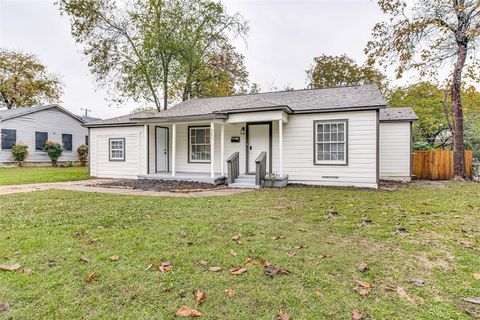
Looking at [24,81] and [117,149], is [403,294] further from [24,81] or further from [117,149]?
[24,81]

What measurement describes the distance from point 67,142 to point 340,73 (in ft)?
82.5

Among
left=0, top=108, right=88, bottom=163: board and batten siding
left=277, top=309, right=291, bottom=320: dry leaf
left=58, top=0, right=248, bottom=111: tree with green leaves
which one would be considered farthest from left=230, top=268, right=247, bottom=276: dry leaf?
left=0, top=108, right=88, bottom=163: board and batten siding

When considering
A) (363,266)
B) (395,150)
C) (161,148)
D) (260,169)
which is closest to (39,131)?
(161,148)

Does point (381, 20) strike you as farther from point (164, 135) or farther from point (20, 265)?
point (20, 265)

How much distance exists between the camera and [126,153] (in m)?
13.2

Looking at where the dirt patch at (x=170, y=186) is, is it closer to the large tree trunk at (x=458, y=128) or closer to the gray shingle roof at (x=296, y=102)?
the gray shingle roof at (x=296, y=102)

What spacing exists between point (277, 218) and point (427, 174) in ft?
38.6

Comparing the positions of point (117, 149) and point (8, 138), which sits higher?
point (8, 138)

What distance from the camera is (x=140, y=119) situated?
38.4 feet

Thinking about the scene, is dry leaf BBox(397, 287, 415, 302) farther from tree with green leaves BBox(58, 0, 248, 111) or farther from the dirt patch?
tree with green leaves BBox(58, 0, 248, 111)

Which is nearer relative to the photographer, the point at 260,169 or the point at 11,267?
the point at 11,267

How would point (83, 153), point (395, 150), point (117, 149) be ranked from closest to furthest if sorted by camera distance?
point (395, 150) < point (117, 149) < point (83, 153)

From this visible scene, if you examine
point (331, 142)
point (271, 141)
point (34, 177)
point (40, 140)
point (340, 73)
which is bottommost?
point (34, 177)

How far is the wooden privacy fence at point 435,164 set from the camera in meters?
13.0
